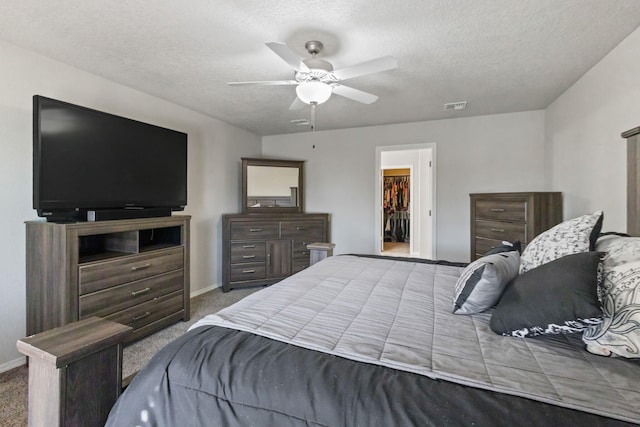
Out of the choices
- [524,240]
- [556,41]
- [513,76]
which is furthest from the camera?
[524,240]

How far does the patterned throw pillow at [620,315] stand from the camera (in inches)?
34.0

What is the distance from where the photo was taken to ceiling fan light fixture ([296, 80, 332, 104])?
79.0 inches

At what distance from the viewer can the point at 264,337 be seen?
3.40ft

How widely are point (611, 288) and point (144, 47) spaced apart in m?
2.94

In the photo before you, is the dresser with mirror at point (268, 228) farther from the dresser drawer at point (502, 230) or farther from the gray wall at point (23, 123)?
the dresser drawer at point (502, 230)

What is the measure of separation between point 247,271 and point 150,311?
1537 mm

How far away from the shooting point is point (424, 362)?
89 cm

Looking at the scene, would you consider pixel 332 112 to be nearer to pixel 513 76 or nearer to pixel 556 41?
A: pixel 513 76

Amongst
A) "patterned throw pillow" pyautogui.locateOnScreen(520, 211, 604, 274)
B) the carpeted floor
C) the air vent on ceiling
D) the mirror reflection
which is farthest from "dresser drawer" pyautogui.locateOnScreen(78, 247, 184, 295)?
the air vent on ceiling

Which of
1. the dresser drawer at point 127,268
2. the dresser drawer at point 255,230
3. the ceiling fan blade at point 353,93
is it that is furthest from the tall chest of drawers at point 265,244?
the ceiling fan blade at point 353,93

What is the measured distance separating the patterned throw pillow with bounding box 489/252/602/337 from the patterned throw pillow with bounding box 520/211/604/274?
0.29 m

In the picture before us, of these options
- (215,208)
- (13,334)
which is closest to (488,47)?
(215,208)

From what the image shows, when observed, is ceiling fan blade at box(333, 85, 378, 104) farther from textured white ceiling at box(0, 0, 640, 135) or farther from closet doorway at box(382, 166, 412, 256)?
closet doorway at box(382, 166, 412, 256)

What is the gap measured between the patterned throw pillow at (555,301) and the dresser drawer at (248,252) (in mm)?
3336
